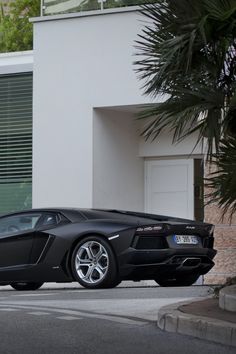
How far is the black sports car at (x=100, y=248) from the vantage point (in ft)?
37.9

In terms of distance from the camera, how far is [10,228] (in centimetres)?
1280

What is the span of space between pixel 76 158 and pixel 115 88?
5.78 feet

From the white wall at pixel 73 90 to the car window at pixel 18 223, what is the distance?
17.8 ft

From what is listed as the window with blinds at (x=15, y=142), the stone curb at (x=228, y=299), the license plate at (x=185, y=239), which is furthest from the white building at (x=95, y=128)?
the stone curb at (x=228, y=299)

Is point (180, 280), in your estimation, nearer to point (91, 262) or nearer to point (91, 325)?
point (91, 262)

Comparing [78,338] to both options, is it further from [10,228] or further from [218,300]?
[10,228]

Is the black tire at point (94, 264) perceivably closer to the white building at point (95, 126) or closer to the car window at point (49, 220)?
the car window at point (49, 220)

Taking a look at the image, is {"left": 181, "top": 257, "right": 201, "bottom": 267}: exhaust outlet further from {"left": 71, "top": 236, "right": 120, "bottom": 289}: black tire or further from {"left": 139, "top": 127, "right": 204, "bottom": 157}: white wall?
{"left": 139, "top": 127, "right": 204, "bottom": 157}: white wall

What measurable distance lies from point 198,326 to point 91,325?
4.37 ft

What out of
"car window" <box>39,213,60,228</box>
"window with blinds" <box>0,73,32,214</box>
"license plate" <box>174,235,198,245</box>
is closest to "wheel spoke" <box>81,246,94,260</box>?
"car window" <box>39,213,60,228</box>

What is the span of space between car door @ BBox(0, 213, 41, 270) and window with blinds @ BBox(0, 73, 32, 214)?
6926mm

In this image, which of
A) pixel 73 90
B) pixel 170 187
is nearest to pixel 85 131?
pixel 73 90

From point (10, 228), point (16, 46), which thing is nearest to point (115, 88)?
point (10, 228)

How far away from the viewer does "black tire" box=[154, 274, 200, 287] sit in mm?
12969
